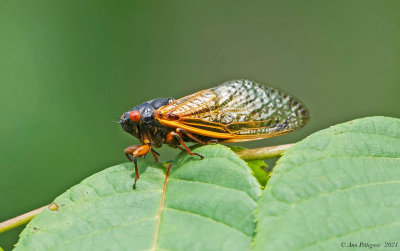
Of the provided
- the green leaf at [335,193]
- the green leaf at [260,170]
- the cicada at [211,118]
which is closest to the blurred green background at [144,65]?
the cicada at [211,118]

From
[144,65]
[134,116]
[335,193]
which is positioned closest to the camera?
[335,193]

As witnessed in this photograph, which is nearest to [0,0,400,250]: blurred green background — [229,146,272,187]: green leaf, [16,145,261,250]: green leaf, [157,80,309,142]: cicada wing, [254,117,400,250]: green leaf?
[157,80,309,142]: cicada wing

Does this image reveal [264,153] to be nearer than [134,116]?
Yes

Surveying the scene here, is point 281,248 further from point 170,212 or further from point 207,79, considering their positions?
point 207,79

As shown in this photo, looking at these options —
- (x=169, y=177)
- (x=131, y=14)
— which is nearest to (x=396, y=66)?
(x=131, y=14)

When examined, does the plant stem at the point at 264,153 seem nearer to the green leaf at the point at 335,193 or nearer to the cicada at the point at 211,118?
the green leaf at the point at 335,193

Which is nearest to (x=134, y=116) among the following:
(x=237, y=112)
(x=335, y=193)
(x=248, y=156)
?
(x=237, y=112)

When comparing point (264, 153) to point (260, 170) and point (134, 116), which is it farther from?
point (134, 116)
